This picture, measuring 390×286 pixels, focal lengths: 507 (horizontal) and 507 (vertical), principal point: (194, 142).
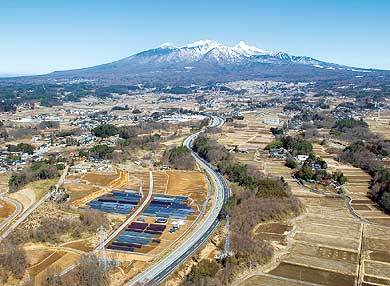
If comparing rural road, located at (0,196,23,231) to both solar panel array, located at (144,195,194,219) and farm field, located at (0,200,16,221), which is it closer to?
farm field, located at (0,200,16,221)

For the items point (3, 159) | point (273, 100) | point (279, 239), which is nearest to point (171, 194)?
point (279, 239)

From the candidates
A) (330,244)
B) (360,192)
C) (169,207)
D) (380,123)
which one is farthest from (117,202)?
(380,123)

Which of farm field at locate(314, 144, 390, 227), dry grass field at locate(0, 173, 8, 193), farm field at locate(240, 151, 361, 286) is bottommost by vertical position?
farm field at locate(314, 144, 390, 227)

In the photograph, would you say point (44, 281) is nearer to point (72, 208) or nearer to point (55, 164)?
point (72, 208)

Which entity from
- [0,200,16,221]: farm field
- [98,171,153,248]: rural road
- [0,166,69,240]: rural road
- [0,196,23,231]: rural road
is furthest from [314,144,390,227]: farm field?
[0,200,16,221]: farm field

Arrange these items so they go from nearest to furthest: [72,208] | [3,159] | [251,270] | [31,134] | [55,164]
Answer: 1. [251,270]
2. [72,208]
3. [55,164]
4. [3,159]
5. [31,134]

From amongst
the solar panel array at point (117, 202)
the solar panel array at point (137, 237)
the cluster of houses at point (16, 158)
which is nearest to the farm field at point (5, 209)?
the solar panel array at point (117, 202)

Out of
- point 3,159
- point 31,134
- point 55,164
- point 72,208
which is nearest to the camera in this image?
point 72,208
